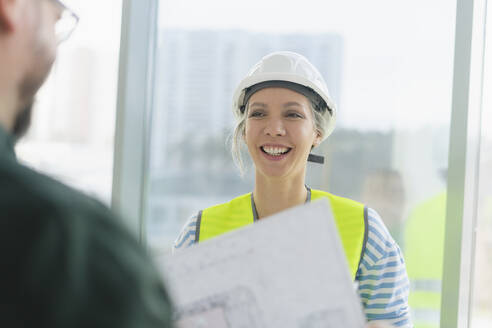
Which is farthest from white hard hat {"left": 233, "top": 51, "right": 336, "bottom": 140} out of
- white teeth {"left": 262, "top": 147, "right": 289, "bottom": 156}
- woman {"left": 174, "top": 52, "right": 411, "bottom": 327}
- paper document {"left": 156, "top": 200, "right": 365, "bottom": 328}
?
paper document {"left": 156, "top": 200, "right": 365, "bottom": 328}

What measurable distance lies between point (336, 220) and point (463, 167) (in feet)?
2.26

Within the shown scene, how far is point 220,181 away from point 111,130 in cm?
49

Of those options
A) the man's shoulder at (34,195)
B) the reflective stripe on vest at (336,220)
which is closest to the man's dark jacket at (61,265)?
the man's shoulder at (34,195)

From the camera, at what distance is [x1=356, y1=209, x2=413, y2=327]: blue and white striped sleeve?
111 cm

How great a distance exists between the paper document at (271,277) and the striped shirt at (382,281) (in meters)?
0.52

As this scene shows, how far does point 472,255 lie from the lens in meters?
1.65

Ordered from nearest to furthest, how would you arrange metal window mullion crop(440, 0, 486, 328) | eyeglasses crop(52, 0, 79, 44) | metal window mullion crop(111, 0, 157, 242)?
1. eyeglasses crop(52, 0, 79, 44)
2. metal window mullion crop(440, 0, 486, 328)
3. metal window mullion crop(111, 0, 157, 242)

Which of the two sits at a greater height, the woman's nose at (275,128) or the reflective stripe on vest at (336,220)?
the woman's nose at (275,128)

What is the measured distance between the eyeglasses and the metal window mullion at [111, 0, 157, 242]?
1.33 meters

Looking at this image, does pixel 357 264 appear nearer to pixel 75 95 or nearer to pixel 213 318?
pixel 213 318

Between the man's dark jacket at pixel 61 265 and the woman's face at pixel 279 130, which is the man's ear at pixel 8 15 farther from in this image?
the woman's face at pixel 279 130

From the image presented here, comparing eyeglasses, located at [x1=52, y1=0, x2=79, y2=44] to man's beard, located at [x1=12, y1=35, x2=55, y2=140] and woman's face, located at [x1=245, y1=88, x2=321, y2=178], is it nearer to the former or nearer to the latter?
man's beard, located at [x1=12, y1=35, x2=55, y2=140]

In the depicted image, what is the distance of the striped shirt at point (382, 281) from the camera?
111cm

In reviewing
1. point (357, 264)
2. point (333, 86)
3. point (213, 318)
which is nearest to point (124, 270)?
point (213, 318)
